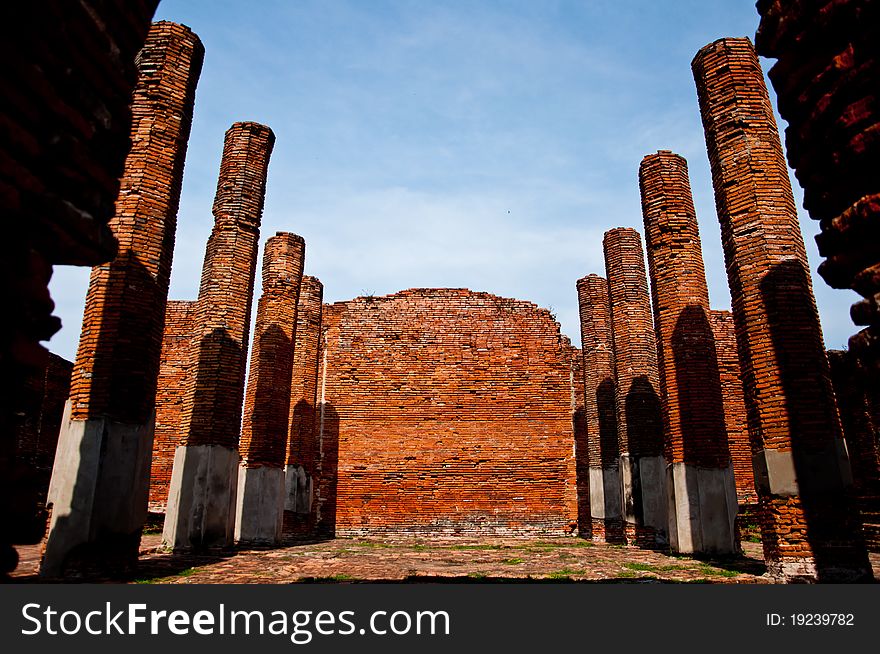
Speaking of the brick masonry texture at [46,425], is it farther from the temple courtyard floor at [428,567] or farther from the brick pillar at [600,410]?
the brick pillar at [600,410]

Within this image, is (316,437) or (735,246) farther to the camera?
(316,437)

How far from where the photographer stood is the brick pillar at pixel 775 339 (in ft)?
23.0

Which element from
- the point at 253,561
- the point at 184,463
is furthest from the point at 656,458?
the point at 184,463

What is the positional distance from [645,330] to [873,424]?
5.71m

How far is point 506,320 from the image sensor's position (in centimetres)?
2077

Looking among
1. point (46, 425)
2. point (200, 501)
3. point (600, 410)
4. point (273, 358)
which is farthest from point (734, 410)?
point (46, 425)

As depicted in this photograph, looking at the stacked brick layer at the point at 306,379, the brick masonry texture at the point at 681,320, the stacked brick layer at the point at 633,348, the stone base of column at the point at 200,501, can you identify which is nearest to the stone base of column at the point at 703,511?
the brick masonry texture at the point at 681,320

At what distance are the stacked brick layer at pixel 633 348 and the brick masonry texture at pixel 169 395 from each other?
13450 millimetres

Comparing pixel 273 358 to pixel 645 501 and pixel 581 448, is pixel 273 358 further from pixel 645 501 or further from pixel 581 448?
pixel 581 448

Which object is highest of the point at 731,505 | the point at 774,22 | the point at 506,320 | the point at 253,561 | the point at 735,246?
the point at 506,320

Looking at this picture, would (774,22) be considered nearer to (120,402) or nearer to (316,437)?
(120,402)

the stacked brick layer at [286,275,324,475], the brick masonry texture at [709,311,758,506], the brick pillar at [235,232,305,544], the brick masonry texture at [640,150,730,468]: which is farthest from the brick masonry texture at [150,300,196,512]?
the brick masonry texture at [709,311,758,506]

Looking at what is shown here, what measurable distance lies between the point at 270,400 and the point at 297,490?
3.70m

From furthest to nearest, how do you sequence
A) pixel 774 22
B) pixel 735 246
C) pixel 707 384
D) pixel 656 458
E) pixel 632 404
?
pixel 632 404, pixel 656 458, pixel 707 384, pixel 735 246, pixel 774 22
